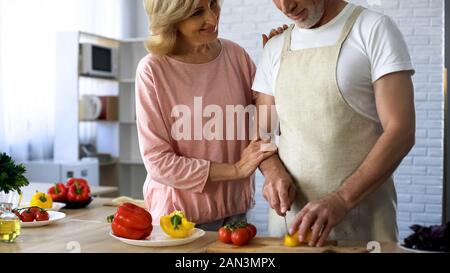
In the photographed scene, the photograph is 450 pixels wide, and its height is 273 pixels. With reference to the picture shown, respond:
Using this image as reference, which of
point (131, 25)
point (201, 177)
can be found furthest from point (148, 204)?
point (131, 25)

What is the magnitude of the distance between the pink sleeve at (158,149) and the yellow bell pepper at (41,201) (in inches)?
21.0

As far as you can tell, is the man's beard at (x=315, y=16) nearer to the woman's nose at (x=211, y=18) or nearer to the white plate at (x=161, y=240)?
the woman's nose at (x=211, y=18)

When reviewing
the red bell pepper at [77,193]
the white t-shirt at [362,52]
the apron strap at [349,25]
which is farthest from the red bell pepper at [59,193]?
the apron strap at [349,25]

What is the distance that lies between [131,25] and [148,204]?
11.2 ft

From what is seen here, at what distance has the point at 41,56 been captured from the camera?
12.5 feet

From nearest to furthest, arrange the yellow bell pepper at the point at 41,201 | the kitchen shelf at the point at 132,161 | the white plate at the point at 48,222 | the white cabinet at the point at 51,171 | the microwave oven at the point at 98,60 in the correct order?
the white plate at the point at 48,222, the yellow bell pepper at the point at 41,201, the white cabinet at the point at 51,171, the microwave oven at the point at 98,60, the kitchen shelf at the point at 132,161

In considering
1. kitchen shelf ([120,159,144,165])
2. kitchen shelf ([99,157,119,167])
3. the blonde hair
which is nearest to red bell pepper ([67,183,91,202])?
the blonde hair

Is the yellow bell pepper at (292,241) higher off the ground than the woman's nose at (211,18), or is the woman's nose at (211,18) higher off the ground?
the woman's nose at (211,18)

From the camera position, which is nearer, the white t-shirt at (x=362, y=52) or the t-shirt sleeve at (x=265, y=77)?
the white t-shirt at (x=362, y=52)

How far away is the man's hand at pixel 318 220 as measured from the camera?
3.84 feet

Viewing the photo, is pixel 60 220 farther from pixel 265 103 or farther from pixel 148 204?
pixel 265 103

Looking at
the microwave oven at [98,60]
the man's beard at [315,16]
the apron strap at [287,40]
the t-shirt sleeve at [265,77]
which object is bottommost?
the t-shirt sleeve at [265,77]

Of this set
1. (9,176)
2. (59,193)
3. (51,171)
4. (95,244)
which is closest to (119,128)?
(51,171)
